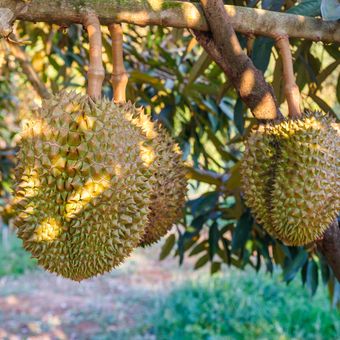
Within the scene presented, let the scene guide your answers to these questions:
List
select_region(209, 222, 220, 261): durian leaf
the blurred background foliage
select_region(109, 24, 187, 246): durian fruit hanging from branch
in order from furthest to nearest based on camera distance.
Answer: select_region(209, 222, 220, 261): durian leaf
the blurred background foliage
select_region(109, 24, 187, 246): durian fruit hanging from branch

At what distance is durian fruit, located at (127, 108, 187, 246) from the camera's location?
0.94 m

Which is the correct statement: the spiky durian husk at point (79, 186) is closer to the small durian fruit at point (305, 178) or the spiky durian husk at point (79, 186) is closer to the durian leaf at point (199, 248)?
the small durian fruit at point (305, 178)

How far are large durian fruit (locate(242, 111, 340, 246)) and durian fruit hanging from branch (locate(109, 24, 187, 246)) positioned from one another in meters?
0.15

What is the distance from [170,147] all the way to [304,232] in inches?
10.8

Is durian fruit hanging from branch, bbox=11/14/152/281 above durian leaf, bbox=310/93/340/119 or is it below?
below

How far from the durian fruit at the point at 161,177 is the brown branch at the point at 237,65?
16cm

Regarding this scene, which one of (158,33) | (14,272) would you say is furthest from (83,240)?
(14,272)

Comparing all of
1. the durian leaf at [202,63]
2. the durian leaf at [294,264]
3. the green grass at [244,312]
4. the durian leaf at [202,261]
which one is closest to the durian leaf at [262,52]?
the durian leaf at [202,63]

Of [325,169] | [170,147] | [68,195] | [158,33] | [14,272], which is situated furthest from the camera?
[14,272]

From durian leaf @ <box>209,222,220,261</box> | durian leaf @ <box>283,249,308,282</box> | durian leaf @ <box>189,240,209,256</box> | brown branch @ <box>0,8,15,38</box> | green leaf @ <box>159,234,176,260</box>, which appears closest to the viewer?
brown branch @ <box>0,8,15,38</box>

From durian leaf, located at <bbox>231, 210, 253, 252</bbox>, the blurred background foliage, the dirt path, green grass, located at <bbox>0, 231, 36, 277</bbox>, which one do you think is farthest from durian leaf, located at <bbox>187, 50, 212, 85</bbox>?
green grass, located at <bbox>0, 231, 36, 277</bbox>

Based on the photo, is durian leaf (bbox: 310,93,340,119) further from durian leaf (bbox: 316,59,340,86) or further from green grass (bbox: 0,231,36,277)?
green grass (bbox: 0,231,36,277)

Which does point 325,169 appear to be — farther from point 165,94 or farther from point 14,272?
point 14,272

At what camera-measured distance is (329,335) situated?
4039 millimetres
